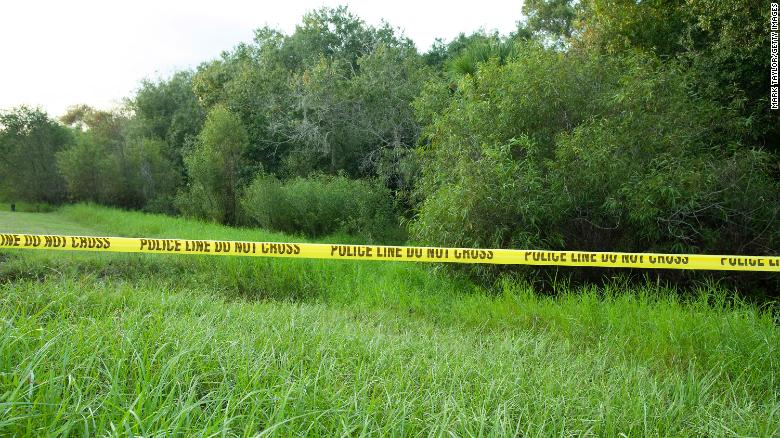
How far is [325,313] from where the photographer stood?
5676 millimetres

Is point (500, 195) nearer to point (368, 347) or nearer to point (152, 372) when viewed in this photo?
point (368, 347)

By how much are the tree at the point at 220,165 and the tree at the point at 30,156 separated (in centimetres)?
939

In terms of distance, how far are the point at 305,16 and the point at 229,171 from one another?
11301 mm

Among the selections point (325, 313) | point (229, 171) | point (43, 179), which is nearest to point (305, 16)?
point (229, 171)

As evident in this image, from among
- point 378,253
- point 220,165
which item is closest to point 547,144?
point 378,253

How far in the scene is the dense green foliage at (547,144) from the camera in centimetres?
755

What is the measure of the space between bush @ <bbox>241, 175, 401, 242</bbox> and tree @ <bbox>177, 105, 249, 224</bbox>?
103 inches

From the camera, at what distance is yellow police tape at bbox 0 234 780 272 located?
18.0 ft

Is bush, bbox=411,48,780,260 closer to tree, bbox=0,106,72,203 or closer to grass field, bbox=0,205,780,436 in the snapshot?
grass field, bbox=0,205,780,436

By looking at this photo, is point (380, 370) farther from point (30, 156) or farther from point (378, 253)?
point (30, 156)

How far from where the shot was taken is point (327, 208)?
50.0 feet

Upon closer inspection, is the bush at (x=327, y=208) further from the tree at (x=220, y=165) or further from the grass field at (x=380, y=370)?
the grass field at (x=380, y=370)

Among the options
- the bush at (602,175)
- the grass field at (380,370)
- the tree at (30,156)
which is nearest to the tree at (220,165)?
the tree at (30,156)

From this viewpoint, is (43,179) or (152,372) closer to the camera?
(152,372)
